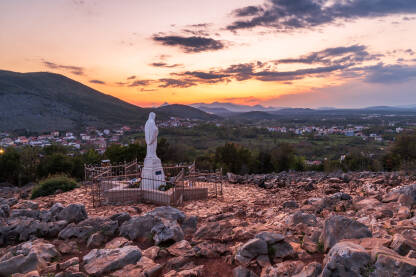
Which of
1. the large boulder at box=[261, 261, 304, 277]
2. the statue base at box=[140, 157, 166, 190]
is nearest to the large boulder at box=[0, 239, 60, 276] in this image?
the large boulder at box=[261, 261, 304, 277]

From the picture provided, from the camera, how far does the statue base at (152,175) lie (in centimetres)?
1110

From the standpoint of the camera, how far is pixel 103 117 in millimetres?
70250

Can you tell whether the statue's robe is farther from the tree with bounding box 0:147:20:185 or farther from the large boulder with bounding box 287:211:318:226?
the tree with bounding box 0:147:20:185

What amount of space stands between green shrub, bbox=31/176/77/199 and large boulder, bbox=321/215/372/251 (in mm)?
12237

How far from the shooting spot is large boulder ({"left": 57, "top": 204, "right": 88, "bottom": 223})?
686cm

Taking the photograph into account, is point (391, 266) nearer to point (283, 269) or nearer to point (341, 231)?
point (341, 231)

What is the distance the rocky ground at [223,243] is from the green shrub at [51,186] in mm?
5050

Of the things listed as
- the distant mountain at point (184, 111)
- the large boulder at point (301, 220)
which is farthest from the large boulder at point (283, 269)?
the distant mountain at point (184, 111)

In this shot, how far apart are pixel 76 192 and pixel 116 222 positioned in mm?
7247

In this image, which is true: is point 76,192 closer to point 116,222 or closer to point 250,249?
point 116,222

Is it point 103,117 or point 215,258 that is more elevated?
point 103,117

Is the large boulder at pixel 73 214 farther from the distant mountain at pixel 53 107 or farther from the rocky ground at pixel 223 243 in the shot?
the distant mountain at pixel 53 107

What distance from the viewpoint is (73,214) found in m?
6.93

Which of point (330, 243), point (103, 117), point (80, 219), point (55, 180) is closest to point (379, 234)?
point (330, 243)
